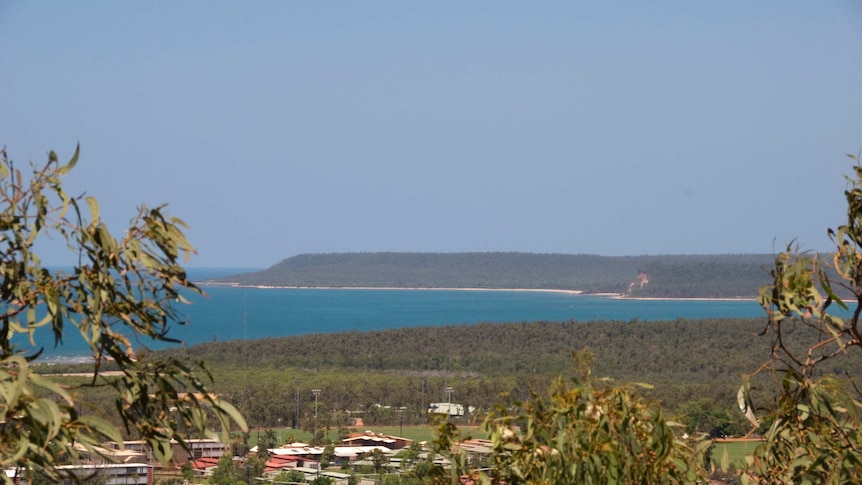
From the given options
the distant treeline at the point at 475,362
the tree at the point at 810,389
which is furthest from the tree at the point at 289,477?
the tree at the point at 810,389

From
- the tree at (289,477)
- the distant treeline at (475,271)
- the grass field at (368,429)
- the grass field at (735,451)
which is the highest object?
the distant treeline at (475,271)

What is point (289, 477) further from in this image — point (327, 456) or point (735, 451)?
point (735, 451)

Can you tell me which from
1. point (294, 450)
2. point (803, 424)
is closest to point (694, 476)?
point (803, 424)

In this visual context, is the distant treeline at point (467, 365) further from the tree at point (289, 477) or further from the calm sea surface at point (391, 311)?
the calm sea surface at point (391, 311)

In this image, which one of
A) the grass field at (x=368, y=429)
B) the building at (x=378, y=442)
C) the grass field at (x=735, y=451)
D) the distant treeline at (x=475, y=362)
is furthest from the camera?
the distant treeline at (x=475, y=362)

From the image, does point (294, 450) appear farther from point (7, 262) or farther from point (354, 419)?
point (7, 262)

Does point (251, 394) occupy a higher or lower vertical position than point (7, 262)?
lower
